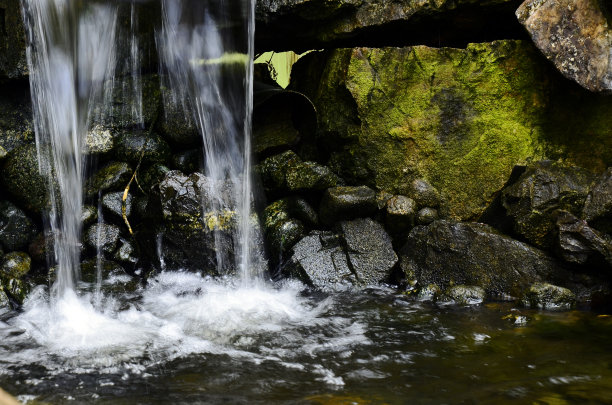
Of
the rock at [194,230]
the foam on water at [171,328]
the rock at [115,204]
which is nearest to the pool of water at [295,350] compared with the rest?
the foam on water at [171,328]

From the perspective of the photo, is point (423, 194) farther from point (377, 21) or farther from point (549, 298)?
point (377, 21)

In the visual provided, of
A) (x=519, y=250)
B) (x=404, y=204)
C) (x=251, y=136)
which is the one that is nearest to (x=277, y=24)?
(x=251, y=136)

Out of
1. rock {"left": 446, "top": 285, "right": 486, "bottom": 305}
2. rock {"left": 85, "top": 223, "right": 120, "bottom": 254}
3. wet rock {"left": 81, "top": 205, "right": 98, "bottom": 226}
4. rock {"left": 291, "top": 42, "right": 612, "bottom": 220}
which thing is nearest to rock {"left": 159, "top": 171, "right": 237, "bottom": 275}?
→ rock {"left": 85, "top": 223, "right": 120, "bottom": 254}

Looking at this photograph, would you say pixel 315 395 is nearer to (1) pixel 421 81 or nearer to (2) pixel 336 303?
(2) pixel 336 303

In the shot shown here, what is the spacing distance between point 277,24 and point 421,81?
1729mm

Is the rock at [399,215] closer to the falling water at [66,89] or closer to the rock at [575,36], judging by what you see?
the rock at [575,36]

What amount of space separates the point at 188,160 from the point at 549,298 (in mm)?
4087

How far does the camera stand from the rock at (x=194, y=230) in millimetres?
5379

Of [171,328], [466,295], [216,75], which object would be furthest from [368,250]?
[216,75]

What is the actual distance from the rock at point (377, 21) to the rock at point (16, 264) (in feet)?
11.6

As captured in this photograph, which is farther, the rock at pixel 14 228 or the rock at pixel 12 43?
the rock at pixel 14 228

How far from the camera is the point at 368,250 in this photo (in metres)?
5.30

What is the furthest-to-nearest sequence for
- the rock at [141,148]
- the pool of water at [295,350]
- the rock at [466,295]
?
the rock at [141,148] < the rock at [466,295] < the pool of water at [295,350]

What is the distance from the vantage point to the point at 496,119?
5.71 meters
